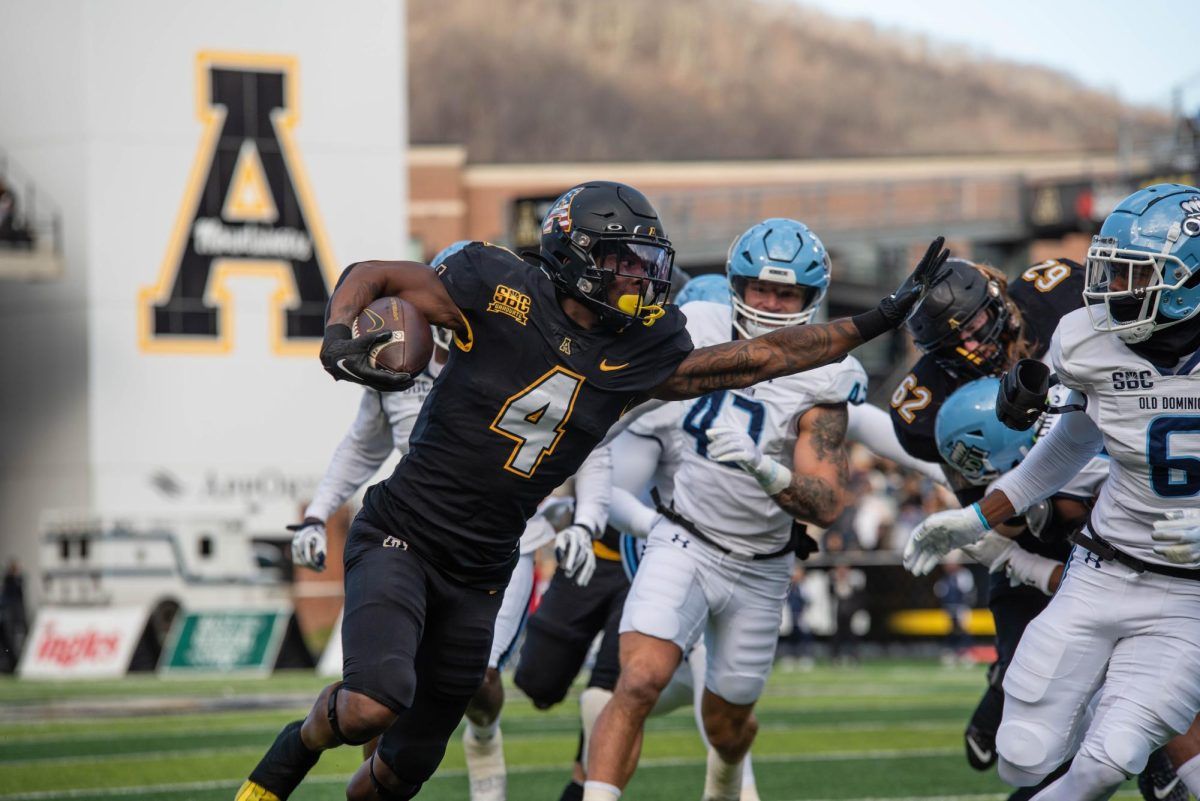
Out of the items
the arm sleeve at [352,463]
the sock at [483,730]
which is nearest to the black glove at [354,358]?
the arm sleeve at [352,463]

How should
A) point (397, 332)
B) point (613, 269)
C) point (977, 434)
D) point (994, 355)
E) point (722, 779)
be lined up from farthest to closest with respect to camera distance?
point (722, 779) < point (994, 355) < point (977, 434) < point (613, 269) < point (397, 332)

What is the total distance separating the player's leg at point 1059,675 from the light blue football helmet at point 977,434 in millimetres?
728

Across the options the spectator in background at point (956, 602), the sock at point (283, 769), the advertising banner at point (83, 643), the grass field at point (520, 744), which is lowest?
the advertising banner at point (83, 643)

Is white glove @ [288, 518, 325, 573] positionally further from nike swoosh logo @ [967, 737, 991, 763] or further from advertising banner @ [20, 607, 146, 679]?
advertising banner @ [20, 607, 146, 679]

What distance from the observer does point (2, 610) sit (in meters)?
19.4

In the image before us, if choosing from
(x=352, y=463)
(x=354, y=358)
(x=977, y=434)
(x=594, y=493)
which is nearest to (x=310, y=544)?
(x=352, y=463)

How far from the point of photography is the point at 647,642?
19.1 feet

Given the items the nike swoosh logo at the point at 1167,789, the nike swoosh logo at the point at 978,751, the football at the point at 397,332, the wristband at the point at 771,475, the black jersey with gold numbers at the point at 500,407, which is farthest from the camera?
the nike swoosh logo at the point at 978,751

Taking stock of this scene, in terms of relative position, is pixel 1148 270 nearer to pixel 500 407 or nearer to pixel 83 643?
pixel 500 407

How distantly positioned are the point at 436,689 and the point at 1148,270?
2486 mm

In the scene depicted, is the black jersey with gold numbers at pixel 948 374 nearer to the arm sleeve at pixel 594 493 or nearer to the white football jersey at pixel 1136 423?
the white football jersey at pixel 1136 423

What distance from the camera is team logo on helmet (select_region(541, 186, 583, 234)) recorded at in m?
5.08

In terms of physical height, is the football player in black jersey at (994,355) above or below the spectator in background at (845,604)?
above

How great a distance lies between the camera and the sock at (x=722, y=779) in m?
6.44
